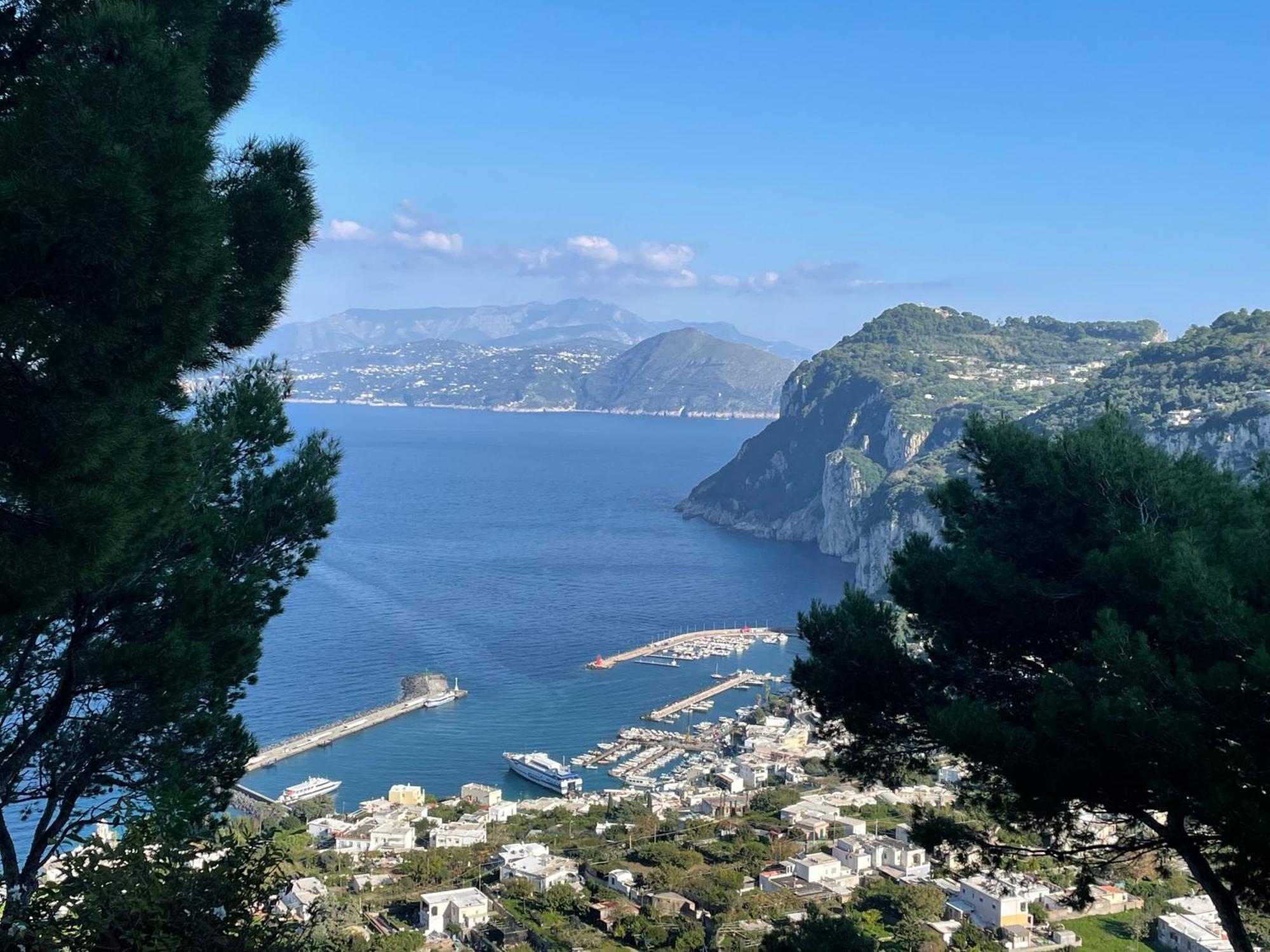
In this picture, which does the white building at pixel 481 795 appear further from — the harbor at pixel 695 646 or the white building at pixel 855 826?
the harbor at pixel 695 646

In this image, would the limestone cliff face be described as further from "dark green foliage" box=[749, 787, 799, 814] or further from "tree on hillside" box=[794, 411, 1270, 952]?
"tree on hillside" box=[794, 411, 1270, 952]

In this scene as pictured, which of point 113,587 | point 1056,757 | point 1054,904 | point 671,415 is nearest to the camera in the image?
point 113,587

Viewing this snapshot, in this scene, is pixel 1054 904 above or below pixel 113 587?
below

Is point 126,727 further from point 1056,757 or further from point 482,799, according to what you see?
point 482,799

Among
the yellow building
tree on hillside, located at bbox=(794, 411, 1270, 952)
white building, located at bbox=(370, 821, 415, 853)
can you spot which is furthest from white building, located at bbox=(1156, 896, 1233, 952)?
the yellow building

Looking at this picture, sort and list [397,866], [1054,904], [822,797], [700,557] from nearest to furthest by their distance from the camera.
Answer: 1. [1054,904]
2. [397,866]
3. [822,797]
4. [700,557]

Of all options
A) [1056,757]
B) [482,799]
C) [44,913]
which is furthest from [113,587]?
[482,799]

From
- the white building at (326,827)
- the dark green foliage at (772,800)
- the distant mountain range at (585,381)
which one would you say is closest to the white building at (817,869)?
the dark green foliage at (772,800)
